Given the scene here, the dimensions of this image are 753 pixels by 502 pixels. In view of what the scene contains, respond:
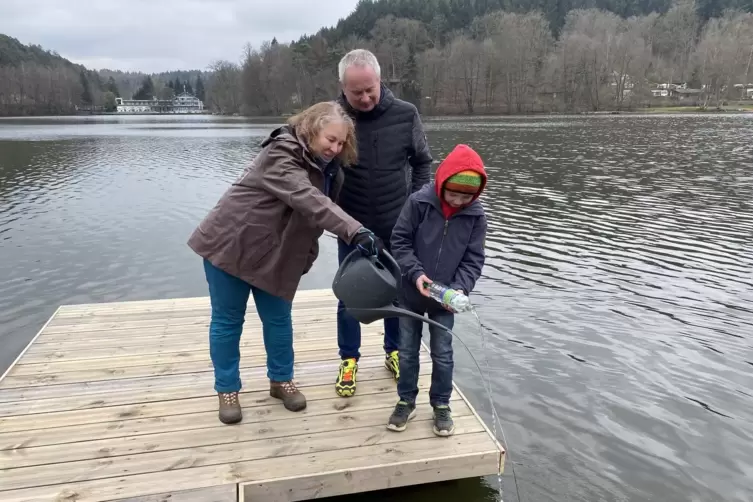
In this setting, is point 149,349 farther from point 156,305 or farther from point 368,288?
point 368,288

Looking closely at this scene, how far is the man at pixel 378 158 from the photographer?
3.29 meters

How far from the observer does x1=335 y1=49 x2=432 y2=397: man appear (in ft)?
10.8

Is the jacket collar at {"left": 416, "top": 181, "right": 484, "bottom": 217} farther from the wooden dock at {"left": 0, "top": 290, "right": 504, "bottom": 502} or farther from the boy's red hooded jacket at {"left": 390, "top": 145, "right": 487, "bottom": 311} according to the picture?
the wooden dock at {"left": 0, "top": 290, "right": 504, "bottom": 502}

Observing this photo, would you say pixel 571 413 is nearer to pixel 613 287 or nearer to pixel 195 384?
pixel 195 384

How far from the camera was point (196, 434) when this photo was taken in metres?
3.23

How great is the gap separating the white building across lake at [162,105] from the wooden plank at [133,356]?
163740 millimetres

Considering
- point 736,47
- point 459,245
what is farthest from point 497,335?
point 736,47

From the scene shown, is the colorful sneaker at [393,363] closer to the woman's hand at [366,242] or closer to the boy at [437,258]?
the boy at [437,258]

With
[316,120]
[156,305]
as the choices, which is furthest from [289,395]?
[156,305]

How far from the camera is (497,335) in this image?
6359 mm

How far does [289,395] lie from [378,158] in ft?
5.41

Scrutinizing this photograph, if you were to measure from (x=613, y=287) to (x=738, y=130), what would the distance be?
33.7 meters

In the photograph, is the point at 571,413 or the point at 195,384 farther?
the point at 571,413

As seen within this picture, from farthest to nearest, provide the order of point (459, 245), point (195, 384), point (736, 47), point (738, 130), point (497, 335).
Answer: point (736, 47), point (738, 130), point (497, 335), point (195, 384), point (459, 245)
